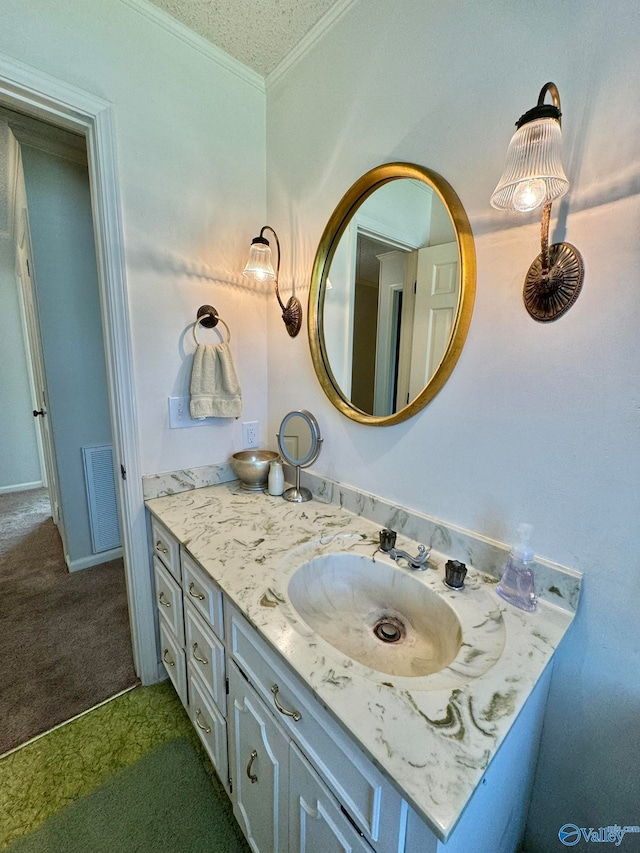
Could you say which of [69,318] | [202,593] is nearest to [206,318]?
[202,593]

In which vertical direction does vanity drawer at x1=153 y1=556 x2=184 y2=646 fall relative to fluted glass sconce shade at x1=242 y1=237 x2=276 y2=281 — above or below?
below

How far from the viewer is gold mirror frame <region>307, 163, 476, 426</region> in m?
0.89

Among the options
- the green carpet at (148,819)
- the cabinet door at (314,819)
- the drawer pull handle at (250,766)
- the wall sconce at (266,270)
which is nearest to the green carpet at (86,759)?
the green carpet at (148,819)

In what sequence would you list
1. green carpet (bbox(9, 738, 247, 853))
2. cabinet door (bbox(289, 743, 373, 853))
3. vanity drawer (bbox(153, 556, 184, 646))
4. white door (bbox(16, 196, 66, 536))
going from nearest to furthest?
cabinet door (bbox(289, 743, 373, 853)) < green carpet (bbox(9, 738, 247, 853)) < vanity drawer (bbox(153, 556, 184, 646)) < white door (bbox(16, 196, 66, 536))

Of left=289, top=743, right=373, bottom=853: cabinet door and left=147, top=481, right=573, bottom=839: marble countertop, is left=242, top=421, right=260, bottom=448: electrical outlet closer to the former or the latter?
left=147, top=481, right=573, bottom=839: marble countertop

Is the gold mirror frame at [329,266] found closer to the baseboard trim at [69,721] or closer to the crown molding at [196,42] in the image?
the crown molding at [196,42]

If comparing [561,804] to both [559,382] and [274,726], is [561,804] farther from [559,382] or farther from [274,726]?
[559,382]

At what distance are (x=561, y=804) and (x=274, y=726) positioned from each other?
0.76m

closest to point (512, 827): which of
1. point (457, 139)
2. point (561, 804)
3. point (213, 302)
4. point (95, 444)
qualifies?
point (561, 804)

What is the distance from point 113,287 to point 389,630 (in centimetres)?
139

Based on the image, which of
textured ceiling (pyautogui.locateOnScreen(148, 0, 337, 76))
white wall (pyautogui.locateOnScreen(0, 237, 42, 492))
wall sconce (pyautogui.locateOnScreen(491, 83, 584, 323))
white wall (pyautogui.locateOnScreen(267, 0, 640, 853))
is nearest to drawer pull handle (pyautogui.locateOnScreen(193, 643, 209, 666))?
white wall (pyautogui.locateOnScreen(267, 0, 640, 853))

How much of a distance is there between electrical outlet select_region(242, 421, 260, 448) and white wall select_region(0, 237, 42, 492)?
3224mm

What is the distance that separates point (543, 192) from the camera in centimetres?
67

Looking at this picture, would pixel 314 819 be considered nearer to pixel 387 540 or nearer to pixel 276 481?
pixel 387 540
